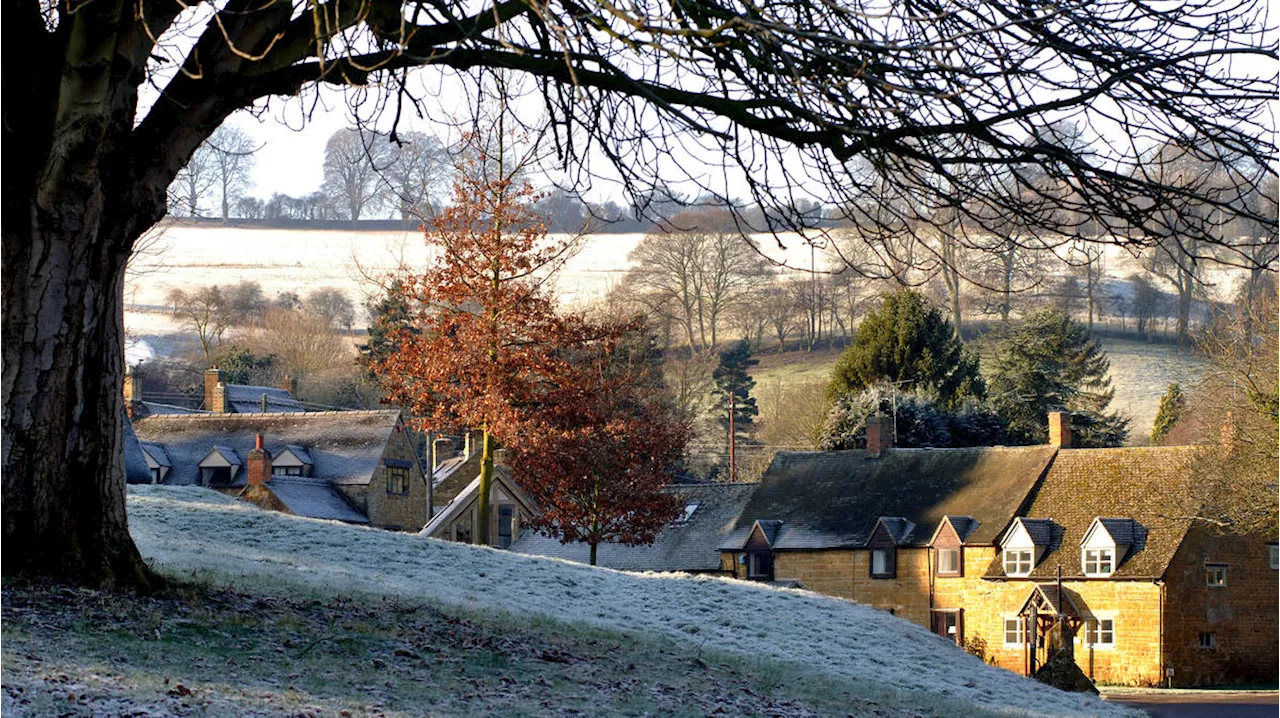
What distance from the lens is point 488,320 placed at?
29.9m

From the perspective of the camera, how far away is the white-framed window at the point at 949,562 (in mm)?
44125

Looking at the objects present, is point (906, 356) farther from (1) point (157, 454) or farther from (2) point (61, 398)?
(2) point (61, 398)

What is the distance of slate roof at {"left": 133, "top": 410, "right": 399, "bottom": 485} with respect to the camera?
50625 mm

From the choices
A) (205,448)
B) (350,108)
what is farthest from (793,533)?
(350,108)

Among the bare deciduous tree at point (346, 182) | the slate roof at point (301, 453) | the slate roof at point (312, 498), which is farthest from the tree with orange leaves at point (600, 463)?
the bare deciduous tree at point (346, 182)

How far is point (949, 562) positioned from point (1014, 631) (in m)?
2.88

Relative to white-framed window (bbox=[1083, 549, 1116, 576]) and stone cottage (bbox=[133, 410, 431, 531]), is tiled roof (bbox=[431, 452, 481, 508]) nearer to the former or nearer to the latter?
stone cottage (bbox=[133, 410, 431, 531])

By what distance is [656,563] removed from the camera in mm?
47812

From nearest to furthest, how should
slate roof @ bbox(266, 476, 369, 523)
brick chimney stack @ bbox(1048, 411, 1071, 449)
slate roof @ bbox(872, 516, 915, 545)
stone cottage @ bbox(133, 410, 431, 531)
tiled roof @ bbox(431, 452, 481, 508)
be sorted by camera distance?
slate roof @ bbox(872, 516, 915, 545) < brick chimney stack @ bbox(1048, 411, 1071, 449) < slate roof @ bbox(266, 476, 369, 523) < stone cottage @ bbox(133, 410, 431, 531) < tiled roof @ bbox(431, 452, 481, 508)

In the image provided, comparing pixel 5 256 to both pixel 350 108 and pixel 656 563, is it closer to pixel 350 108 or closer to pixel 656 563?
pixel 350 108

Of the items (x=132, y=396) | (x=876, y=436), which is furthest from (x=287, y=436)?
(x=876, y=436)

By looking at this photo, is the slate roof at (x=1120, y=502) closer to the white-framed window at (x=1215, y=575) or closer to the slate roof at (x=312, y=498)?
the white-framed window at (x=1215, y=575)

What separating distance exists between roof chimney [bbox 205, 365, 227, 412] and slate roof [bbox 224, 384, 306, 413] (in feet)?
1.39

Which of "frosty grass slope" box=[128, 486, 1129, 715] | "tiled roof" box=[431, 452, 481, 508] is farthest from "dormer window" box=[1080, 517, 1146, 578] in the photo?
"tiled roof" box=[431, 452, 481, 508]
